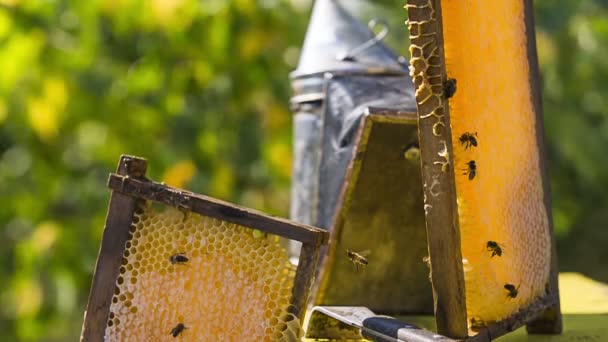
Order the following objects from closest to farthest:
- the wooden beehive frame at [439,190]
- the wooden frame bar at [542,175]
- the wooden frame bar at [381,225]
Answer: the wooden beehive frame at [439,190] < the wooden frame bar at [542,175] < the wooden frame bar at [381,225]

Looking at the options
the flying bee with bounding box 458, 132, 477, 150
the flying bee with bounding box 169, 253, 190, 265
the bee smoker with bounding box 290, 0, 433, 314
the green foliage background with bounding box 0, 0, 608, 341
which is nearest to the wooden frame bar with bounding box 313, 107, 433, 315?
the bee smoker with bounding box 290, 0, 433, 314

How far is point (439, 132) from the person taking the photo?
188cm

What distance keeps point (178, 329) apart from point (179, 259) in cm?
16

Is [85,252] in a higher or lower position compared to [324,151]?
lower

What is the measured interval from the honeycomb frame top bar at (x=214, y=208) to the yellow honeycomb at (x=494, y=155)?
1.24ft

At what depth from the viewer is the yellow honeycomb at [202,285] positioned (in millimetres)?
1974

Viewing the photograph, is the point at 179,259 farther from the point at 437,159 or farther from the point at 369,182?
the point at 369,182

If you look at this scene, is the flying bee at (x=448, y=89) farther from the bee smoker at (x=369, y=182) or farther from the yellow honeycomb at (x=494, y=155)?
the bee smoker at (x=369, y=182)

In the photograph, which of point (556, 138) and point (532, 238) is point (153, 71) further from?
point (532, 238)

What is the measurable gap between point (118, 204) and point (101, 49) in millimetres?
5066

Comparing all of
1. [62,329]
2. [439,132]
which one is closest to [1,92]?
[62,329]

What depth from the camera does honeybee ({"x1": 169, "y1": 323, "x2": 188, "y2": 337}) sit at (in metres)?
1.97

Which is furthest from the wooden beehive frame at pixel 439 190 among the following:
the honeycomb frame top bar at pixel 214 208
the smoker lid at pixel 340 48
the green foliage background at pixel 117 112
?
the green foliage background at pixel 117 112

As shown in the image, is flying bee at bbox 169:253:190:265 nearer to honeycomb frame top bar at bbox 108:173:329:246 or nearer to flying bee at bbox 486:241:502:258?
honeycomb frame top bar at bbox 108:173:329:246
